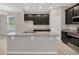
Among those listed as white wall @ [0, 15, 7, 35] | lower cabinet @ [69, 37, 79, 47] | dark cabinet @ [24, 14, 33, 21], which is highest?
dark cabinet @ [24, 14, 33, 21]

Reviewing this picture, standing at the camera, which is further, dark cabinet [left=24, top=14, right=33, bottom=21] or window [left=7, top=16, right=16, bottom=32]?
dark cabinet [left=24, top=14, right=33, bottom=21]

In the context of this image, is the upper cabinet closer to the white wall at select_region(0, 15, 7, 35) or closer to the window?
the window

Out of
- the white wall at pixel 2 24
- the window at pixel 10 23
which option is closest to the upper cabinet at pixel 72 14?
the window at pixel 10 23

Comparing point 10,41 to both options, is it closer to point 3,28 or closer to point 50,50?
point 3,28

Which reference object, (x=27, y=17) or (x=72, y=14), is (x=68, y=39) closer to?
(x=72, y=14)

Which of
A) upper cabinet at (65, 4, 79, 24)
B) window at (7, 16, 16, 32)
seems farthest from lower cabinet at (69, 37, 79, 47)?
window at (7, 16, 16, 32)

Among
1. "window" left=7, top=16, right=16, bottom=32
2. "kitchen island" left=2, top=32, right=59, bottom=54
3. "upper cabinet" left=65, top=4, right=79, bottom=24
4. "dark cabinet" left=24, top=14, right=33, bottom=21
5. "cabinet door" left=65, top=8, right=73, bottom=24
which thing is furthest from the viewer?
"cabinet door" left=65, top=8, right=73, bottom=24

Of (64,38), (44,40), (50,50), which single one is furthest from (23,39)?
(64,38)

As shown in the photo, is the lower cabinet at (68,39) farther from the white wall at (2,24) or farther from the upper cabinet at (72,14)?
the white wall at (2,24)

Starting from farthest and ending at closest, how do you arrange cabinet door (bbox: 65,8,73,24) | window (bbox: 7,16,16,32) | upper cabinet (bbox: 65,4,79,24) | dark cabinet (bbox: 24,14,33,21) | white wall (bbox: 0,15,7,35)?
cabinet door (bbox: 65,8,73,24)
upper cabinet (bbox: 65,4,79,24)
dark cabinet (bbox: 24,14,33,21)
white wall (bbox: 0,15,7,35)
window (bbox: 7,16,16,32)

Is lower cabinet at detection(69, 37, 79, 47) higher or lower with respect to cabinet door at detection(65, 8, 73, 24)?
lower

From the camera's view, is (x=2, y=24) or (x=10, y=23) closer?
(x=10, y=23)

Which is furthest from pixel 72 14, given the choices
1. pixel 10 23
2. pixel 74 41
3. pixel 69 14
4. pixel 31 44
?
pixel 10 23
